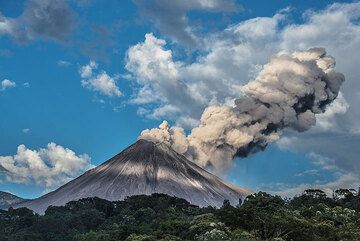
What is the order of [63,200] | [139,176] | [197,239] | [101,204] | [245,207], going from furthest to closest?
[139,176], [63,200], [101,204], [245,207], [197,239]

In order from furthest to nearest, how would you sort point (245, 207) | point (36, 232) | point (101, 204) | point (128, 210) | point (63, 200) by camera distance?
point (63, 200), point (101, 204), point (128, 210), point (36, 232), point (245, 207)

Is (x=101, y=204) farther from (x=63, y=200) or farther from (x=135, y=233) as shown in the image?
(x=63, y=200)

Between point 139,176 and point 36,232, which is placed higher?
point 139,176

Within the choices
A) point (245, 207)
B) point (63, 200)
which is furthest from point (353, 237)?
point (63, 200)

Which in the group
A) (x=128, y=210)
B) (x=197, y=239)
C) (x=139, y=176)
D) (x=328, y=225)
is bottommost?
(x=197, y=239)

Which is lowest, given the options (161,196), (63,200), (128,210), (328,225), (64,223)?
(328,225)

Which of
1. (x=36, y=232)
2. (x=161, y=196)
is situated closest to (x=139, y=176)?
(x=161, y=196)

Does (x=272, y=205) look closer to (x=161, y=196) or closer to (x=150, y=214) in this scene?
(x=150, y=214)

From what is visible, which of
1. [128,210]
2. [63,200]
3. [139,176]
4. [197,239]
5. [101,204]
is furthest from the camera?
[139,176]

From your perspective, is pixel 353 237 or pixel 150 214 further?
pixel 150 214
